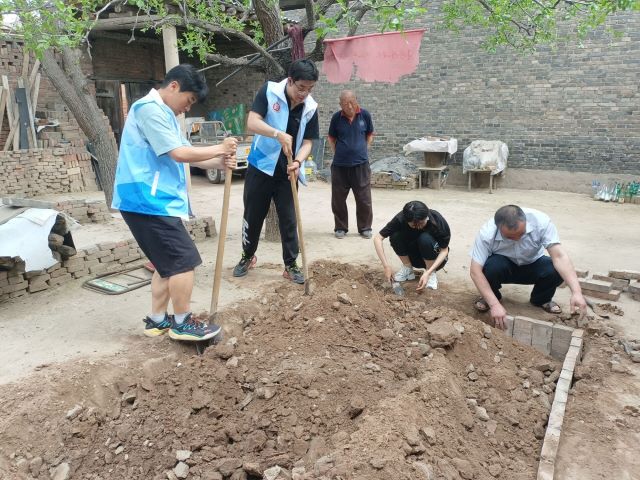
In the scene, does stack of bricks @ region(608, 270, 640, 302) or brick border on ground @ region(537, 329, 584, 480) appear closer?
brick border on ground @ region(537, 329, 584, 480)

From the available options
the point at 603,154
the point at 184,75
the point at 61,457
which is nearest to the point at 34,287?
the point at 61,457

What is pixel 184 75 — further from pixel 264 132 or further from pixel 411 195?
pixel 411 195

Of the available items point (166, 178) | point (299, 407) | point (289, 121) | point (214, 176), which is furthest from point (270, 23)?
point (214, 176)

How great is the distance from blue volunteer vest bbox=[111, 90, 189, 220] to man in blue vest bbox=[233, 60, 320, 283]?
1.13m

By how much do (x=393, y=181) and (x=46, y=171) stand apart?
6865mm

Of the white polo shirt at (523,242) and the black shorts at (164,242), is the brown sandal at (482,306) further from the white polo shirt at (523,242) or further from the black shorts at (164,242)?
the black shorts at (164,242)

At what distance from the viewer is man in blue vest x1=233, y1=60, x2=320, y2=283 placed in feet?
13.5

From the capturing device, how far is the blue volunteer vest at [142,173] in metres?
3.07

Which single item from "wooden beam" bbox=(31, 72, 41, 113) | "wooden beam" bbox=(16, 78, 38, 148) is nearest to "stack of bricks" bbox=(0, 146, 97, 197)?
"wooden beam" bbox=(16, 78, 38, 148)

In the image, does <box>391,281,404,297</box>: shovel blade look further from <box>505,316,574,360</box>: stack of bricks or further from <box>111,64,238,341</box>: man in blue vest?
<box>111,64,238,341</box>: man in blue vest

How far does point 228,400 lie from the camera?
9.52 feet

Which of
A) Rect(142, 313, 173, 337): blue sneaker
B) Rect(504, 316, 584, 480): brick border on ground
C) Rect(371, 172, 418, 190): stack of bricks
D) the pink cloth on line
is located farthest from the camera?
Rect(371, 172, 418, 190): stack of bricks

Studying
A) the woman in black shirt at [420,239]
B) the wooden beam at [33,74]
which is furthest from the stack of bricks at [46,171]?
the woman in black shirt at [420,239]

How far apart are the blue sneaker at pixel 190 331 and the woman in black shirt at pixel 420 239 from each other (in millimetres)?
1728
